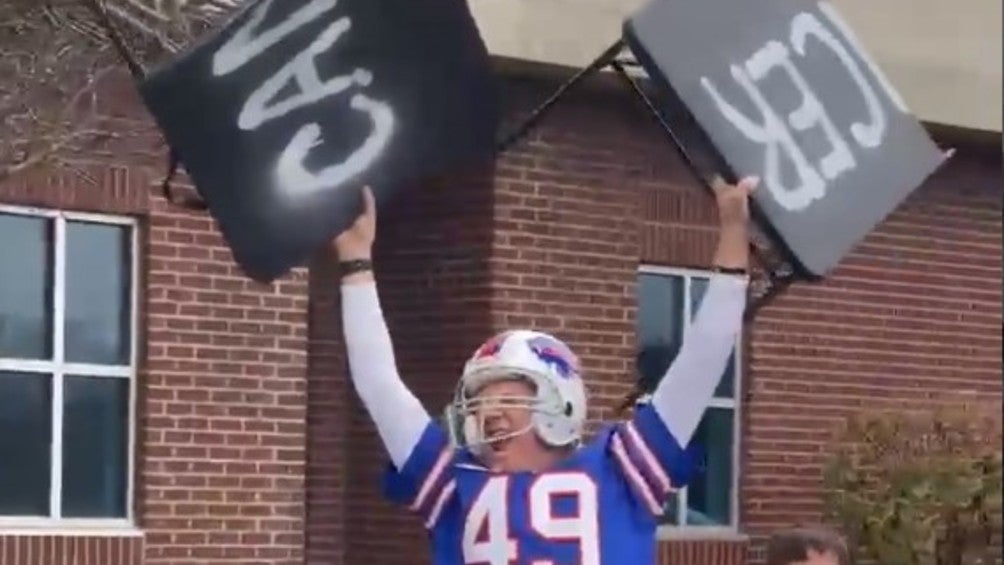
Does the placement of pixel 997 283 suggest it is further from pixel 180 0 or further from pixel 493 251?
pixel 180 0

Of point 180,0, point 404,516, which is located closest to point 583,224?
point 404,516

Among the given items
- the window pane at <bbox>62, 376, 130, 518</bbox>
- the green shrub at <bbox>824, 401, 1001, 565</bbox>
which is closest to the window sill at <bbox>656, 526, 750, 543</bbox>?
the green shrub at <bbox>824, 401, 1001, 565</bbox>

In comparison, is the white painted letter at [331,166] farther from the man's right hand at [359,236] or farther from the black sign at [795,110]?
the black sign at [795,110]

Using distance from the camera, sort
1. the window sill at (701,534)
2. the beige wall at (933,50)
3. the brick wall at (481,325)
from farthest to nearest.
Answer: the beige wall at (933,50), the window sill at (701,534), the brick wall at (481,325)

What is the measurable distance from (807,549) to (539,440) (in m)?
1.93

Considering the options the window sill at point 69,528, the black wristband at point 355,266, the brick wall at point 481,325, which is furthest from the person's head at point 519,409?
the window sill at point 69,528

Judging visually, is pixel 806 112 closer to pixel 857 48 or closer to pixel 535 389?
pixel 857 48

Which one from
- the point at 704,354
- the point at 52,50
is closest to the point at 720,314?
the point at 704,354

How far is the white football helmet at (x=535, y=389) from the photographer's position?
488cm

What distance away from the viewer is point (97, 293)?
984 centimetres

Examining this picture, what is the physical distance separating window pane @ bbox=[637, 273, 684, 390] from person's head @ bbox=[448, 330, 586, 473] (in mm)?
6693

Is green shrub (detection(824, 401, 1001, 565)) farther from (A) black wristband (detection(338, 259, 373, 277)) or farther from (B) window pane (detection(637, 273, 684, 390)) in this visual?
(A) black wristband (detection(338, 259, 373, 277))

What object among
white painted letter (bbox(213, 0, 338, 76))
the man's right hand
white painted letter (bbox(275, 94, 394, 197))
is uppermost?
white painted letter (bbox(213, 0, 338, 76))

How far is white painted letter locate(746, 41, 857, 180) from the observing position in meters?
5.02
